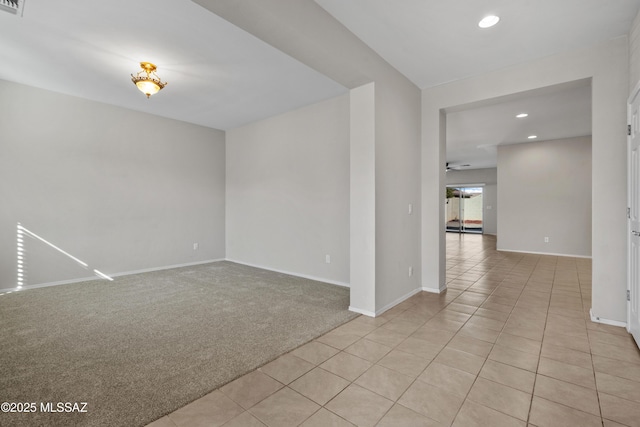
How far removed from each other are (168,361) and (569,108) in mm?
6561

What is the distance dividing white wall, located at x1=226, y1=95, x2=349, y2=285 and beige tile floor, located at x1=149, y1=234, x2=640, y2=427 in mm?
1844

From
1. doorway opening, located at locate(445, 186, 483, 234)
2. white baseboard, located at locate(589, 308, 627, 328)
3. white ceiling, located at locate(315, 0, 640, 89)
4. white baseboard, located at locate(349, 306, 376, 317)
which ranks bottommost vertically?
white baseboard, located at locate(349, 306, 376, 317)

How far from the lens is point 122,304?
3580mm

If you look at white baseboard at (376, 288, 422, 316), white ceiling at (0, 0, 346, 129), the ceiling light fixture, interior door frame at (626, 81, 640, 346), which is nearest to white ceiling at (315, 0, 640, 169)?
interior door frame at (626, 81, 640, 346)

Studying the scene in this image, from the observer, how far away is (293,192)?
205 inches

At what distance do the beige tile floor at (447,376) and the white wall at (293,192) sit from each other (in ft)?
6.05

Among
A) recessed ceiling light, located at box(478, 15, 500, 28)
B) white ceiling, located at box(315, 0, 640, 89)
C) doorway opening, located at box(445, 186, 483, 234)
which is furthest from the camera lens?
doorway opening, located at box(445, 186, 483, 234)

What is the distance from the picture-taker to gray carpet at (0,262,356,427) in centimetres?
181

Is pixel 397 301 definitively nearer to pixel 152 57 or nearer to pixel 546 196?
pixel 152 57

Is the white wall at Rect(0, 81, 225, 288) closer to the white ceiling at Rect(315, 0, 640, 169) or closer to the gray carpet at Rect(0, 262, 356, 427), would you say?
the gray carpet at Rect(0, 262, 356, 427)

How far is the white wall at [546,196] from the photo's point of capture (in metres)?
6.78

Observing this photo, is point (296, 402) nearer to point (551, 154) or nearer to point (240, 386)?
point (240, 386)

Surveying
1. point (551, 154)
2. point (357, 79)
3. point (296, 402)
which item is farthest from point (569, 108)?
point (296, 402)

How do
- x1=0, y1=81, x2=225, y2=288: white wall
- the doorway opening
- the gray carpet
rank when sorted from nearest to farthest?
the gray carpet → x1=0, y1=81, x2=225, y2=288: white wall → the doorway opening
